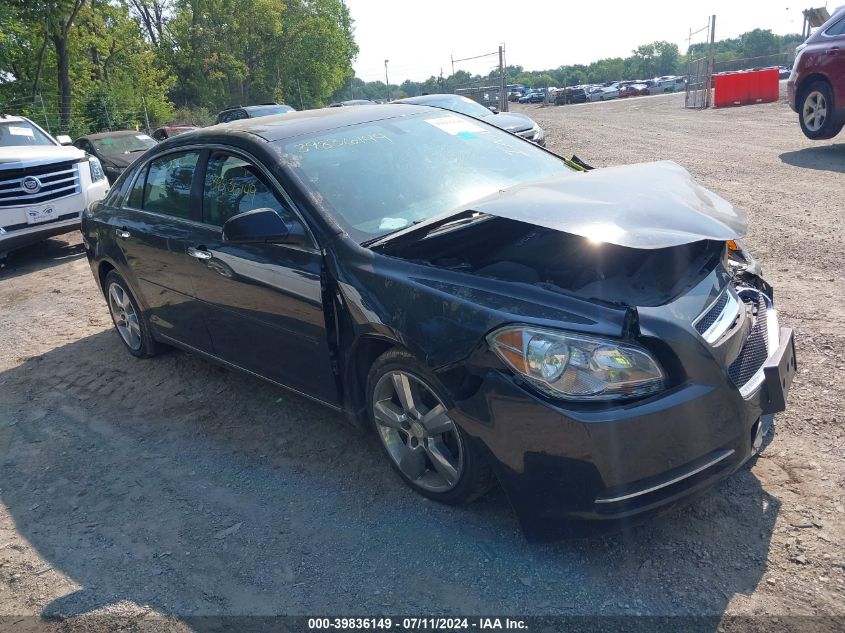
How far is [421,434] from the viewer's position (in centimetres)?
317

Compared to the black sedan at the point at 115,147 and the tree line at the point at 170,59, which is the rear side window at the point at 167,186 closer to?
the black sedan at the point at 115,147

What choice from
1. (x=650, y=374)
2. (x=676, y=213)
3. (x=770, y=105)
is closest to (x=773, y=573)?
(x=650, y=374)

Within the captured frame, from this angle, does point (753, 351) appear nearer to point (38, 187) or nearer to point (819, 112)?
point (38, 187)

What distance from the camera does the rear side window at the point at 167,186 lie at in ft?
14.6

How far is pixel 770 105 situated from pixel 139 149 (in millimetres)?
17830

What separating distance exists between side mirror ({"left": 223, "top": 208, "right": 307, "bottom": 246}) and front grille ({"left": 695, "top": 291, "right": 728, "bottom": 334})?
185cm

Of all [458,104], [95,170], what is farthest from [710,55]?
[95,170]

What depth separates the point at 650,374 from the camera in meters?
2.54

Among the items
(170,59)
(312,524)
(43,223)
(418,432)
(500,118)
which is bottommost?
(312,524)

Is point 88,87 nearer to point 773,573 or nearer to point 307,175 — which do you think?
point 307,175

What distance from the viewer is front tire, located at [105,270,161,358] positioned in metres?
5.37

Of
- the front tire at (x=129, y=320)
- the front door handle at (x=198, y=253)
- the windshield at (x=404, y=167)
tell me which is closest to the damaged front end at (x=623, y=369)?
the windshield at (x=404, y=167)

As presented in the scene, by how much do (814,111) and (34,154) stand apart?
11291 millimetres

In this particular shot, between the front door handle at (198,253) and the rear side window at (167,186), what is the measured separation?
0.22 meters
